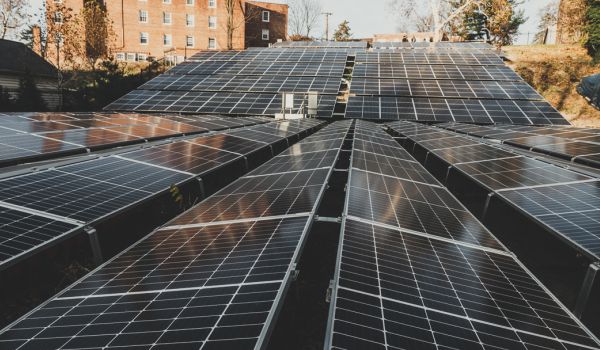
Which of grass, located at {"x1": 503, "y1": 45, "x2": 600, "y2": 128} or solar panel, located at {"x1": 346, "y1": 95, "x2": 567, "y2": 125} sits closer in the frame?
solar panel, located at {"x1": 346, "y1": 95, "x2": 567, "y2": 125}

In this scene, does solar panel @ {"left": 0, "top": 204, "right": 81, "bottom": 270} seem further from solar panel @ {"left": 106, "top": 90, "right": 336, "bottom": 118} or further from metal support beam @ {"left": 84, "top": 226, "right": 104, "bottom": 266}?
solar panel @ {"left": 106, "top": 90, "right": 336, "bottom": 118}

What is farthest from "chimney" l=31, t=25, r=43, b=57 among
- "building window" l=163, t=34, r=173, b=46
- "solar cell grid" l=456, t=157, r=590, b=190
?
"solar cell grid" l=456, t=157, r=590, b=190

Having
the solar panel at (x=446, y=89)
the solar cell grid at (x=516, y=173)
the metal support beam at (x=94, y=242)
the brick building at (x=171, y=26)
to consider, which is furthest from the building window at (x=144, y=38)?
the metal support beam at (x=94, y=242)

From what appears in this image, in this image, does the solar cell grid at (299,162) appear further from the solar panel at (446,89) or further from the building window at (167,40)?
the building window at (167,40)

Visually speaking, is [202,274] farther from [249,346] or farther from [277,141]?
[277,141]

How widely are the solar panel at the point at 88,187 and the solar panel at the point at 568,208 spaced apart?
7462 mm

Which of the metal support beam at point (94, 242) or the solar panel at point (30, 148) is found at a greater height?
the solar panel at point (30, 148)

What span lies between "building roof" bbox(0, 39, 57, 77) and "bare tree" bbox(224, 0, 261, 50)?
27.2m

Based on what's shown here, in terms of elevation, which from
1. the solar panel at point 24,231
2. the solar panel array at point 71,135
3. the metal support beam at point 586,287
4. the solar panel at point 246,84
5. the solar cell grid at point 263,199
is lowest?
the metal support beam at point 586,287

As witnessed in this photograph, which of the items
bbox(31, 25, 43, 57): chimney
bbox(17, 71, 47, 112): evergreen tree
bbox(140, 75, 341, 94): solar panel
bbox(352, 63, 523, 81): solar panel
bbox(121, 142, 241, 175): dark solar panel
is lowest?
bbox(121, 142, 241, 175): dark solar panel

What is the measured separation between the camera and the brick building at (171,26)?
6444 centimetres

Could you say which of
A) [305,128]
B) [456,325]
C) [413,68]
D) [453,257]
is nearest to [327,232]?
[453,257]

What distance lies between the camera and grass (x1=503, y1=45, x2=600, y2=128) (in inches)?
1432

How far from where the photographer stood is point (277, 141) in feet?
46.4
